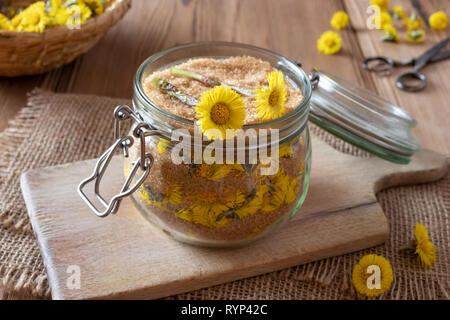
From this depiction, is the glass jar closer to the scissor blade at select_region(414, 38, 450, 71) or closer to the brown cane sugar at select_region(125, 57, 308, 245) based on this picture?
the brown cane sugar at select_region(125, 57, 308, 245)

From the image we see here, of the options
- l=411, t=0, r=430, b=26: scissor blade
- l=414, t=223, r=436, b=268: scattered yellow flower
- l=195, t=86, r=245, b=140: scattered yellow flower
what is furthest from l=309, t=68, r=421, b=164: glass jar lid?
l=411, t=0, r=430, b=26: scissor blade

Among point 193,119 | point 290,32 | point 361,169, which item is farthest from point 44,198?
point 290,32

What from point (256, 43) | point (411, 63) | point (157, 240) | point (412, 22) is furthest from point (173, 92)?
point (412, 22)

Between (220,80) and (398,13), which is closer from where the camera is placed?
(220,80)

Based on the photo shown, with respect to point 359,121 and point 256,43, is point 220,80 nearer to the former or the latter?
point 359,121

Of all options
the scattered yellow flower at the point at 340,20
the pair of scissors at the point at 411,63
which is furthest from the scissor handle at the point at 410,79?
the scattered yellow flower at the point at 340,20
